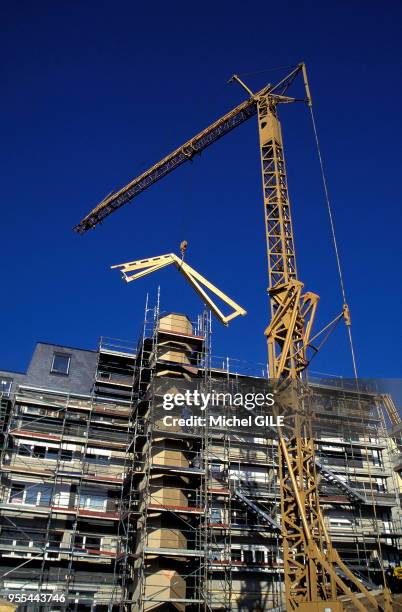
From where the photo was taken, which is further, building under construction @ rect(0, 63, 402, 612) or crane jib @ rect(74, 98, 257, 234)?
crane jib @ rect(74, 98, 257, 234)

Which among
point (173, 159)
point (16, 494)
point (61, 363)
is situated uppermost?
point (173, 159)

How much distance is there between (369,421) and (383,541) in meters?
7.78

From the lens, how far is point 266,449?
36.7 meters

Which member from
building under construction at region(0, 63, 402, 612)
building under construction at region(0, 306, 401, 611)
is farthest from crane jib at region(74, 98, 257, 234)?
building under construction at region(0, 306, 401, 611)

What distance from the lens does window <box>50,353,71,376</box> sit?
3675 centimetres

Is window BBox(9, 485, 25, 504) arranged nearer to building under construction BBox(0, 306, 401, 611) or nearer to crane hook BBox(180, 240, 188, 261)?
building under construction BBox(0, 306, 401, 611)

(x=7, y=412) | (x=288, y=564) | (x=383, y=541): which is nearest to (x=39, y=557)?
(x=7, y=412)

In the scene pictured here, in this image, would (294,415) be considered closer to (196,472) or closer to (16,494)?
(196,472)

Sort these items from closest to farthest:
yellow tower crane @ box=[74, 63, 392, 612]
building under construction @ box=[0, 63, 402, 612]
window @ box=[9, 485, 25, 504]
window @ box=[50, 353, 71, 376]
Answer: yellow tower crane @ box=[74, 63, 392, 612]
building under construction @ box=[0, 63, 402, 612]
window @ box=[9, 485, 25, 504]
window @ box=[50, 353, 71, 376]

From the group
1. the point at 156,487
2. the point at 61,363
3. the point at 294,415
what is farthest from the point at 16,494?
the point at 294,415

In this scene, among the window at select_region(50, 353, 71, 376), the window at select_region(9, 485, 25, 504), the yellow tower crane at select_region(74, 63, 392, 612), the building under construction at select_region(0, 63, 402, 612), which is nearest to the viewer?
the yellow tower crane at select_region(74, 63, 392, 612)

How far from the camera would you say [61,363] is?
37344 mm

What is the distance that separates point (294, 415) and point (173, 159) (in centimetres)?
2652

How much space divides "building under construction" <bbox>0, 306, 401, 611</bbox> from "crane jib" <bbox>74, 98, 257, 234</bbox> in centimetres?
1411
